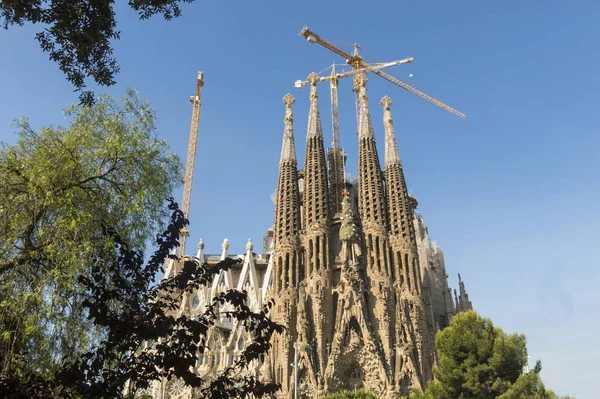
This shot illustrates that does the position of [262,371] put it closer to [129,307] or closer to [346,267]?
[346,267]

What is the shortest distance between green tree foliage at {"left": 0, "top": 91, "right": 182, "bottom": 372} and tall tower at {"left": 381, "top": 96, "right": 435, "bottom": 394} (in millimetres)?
25254

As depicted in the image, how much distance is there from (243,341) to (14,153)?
106ft

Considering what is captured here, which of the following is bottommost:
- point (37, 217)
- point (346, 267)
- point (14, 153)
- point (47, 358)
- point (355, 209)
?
point (47, 358)

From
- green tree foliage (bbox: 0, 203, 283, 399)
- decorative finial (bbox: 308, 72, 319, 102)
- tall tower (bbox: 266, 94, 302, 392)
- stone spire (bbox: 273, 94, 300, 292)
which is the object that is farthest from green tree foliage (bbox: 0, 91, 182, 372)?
decorative finial (bbox: 308, 72, 319, 102)

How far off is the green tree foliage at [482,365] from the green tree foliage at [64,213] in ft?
49.3

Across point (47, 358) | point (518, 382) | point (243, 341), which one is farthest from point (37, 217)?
point (243, 341)

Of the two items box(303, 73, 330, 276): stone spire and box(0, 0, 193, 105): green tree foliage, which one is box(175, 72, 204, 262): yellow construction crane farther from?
box(0, 0, 193, 105): green tree foliage

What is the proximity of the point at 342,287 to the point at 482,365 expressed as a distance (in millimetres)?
14859

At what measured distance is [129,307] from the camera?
21.8 feet

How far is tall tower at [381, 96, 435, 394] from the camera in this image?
1257 inches

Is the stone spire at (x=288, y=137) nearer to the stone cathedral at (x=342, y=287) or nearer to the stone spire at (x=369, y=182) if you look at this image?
the stone cathedral at (x=342, y=287)

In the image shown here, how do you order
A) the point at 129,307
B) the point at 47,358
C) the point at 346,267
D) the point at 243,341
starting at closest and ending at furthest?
the point at 129,307
the point at 47,358
the point at 346,267
the point at 243,341

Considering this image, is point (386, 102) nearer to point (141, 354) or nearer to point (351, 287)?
point (351, 287)

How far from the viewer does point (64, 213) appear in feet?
27.4
